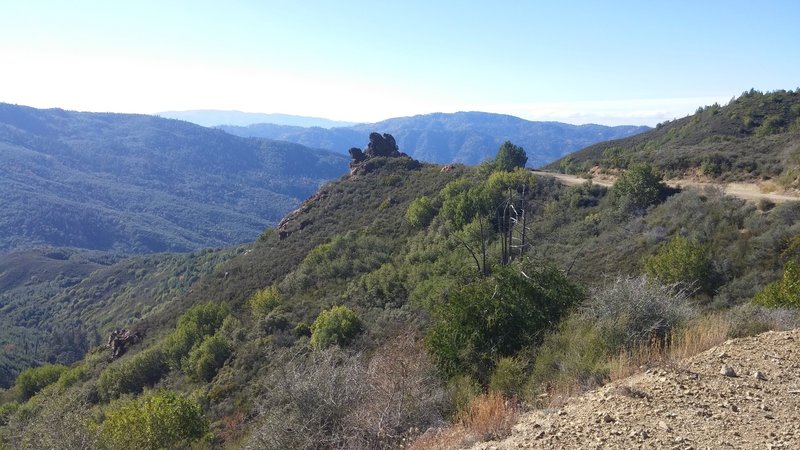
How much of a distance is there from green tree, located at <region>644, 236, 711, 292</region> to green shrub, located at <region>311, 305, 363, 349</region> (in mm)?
11968

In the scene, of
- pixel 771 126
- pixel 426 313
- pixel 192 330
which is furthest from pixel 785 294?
pixel 771 126

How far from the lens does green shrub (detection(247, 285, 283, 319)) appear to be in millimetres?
30766

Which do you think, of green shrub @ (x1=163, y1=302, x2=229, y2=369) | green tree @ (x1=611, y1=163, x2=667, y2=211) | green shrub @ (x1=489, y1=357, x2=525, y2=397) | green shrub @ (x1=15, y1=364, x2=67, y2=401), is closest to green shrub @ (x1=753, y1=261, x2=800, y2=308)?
green shrub @ (x1=489, y1=357, x2=525, y2=397)

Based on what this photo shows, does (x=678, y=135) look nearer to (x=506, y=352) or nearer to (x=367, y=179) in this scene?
(x=367, y=179)

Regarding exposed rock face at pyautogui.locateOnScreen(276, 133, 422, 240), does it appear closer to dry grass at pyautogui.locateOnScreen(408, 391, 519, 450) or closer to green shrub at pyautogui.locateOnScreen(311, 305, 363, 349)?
green shrub at pyautogui.locateOnScreen(311, 305, 363, 349)

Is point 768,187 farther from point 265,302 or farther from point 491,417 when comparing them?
point 265,302

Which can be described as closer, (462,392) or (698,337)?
(698,337)

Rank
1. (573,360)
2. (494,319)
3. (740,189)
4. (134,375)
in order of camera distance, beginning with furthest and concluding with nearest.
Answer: (134,375) < (740,189) < (494,319) < (573,360)

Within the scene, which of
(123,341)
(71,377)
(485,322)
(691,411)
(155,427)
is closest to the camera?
(691,411)

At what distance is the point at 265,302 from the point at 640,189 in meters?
22.8

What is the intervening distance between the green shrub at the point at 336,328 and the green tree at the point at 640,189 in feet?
50.2

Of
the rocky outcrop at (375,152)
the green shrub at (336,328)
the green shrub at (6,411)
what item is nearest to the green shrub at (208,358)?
the green shrub at (336,328)

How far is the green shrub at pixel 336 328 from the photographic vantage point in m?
21.0

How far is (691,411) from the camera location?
16.0 feet
